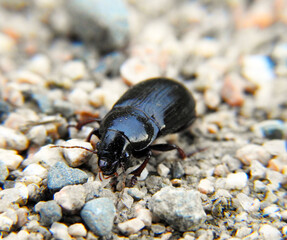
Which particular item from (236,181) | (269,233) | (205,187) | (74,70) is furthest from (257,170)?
(74,70)

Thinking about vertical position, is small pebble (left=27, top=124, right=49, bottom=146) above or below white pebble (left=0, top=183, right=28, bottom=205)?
above

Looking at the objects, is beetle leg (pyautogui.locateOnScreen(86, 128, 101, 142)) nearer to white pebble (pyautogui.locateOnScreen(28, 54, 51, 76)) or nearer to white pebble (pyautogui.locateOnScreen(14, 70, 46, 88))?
white pebble (pyautogui.locateOnScreen(14, 70, 46, 88))

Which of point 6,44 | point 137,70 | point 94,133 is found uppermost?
point 6,44

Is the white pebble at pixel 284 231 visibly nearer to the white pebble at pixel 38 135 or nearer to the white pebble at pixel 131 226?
the white pebble at pixel 131 226

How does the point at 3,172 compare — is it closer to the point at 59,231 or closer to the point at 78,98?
the point at 59,231

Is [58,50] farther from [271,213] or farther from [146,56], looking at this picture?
[271,213]

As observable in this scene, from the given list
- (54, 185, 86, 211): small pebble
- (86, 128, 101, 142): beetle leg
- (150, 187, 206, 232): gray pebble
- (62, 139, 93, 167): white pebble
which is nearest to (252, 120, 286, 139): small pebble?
(150, 187, 206, 232): gray pebble
